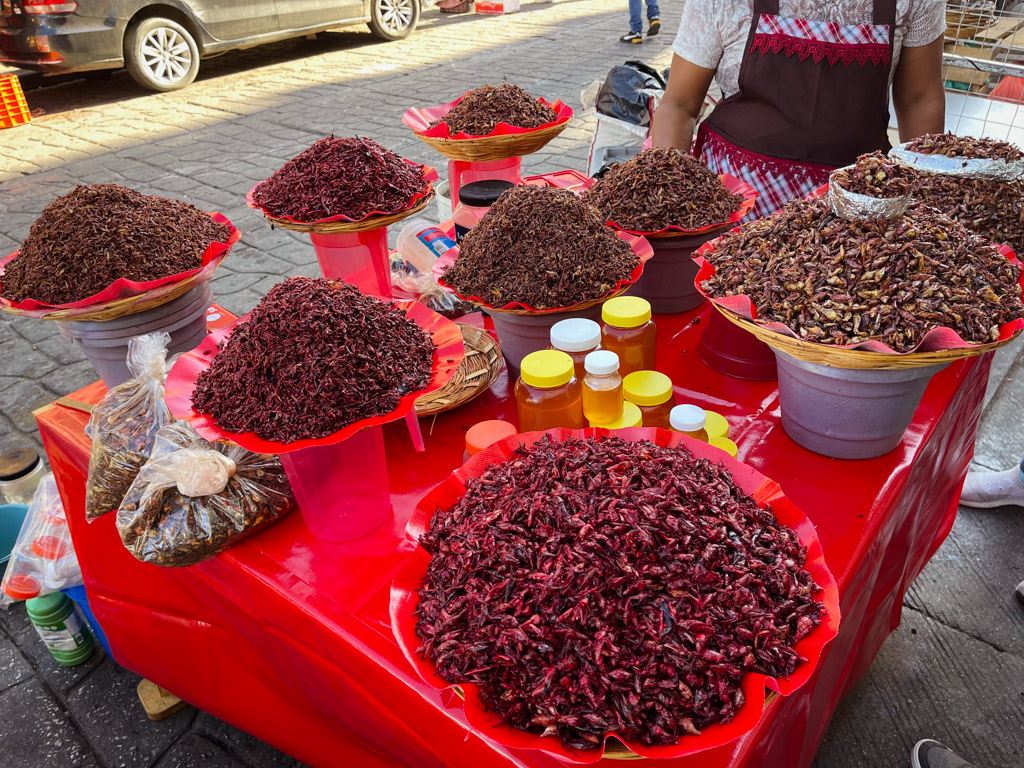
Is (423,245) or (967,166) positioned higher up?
(967,166)

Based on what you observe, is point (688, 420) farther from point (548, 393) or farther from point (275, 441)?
point (275, 441)

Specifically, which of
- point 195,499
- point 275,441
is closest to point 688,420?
point 275,441

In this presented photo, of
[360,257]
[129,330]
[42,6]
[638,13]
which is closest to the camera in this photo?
[129,330]

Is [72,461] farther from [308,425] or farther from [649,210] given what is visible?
[649,210]

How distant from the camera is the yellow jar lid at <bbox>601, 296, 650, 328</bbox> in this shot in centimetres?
144

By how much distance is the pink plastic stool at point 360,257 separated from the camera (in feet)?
6.64

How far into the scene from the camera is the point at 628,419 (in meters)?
1.33

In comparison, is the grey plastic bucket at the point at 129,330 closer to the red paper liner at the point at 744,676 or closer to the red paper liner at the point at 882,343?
the red paper liner at the point at 744,676

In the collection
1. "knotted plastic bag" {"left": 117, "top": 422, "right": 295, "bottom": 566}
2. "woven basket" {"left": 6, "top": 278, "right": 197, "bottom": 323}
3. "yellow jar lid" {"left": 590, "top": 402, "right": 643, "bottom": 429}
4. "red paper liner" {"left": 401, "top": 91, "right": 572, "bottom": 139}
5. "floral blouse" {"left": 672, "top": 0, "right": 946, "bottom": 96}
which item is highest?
"floral blouse" {"left": 672, "top": 0, "right": 946, "bottom": 96}

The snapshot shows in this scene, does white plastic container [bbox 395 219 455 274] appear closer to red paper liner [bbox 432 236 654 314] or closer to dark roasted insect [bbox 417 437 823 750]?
red paper liner [bbox 432 236 654 314]

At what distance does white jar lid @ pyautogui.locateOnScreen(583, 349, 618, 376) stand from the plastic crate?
8071 millimetres

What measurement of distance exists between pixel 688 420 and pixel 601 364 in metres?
0.19

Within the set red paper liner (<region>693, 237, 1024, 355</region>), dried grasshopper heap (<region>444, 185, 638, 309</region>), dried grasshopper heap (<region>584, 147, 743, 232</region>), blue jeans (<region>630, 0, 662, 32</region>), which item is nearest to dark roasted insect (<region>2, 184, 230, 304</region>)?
dried grasshopper heap (<region>444, 185, 638, 309</region>)

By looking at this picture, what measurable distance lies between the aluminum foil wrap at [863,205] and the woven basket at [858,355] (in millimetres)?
313
